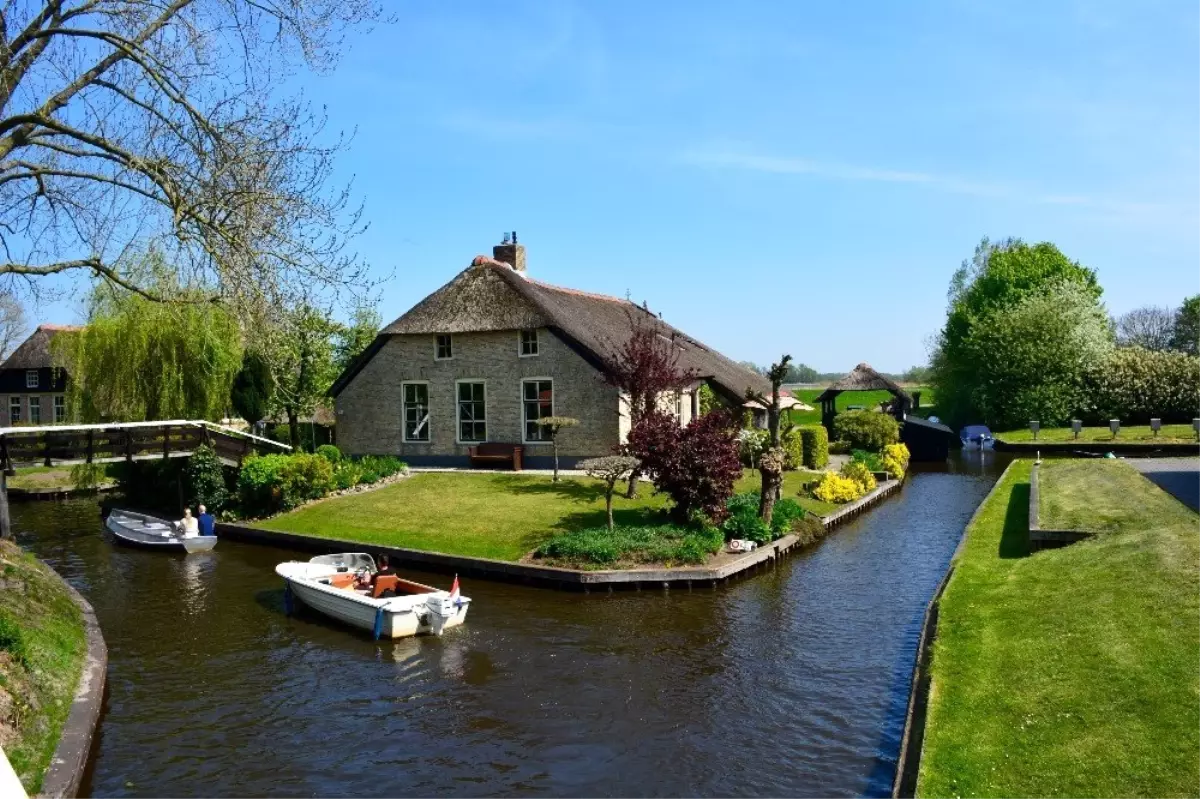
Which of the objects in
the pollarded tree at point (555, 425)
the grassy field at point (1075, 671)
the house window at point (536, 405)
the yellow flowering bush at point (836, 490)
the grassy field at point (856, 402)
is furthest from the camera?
the grassy field at point (856, 402)

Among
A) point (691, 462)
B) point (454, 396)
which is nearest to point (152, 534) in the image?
point (454, 396)

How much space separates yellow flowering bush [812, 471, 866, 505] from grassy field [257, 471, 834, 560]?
25.4 inches

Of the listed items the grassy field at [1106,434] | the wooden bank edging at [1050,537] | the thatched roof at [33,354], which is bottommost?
the wooden bank edging at [1050,537]

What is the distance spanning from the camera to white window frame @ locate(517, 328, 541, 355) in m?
30.4

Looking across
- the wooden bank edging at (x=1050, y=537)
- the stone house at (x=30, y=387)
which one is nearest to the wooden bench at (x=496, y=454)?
the wooden bank edging at (x=1050, y=537)

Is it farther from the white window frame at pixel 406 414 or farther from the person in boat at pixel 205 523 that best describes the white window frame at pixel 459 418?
the person in boat at pixel 205 523

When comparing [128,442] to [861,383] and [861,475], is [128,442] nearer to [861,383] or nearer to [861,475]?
[861,475]

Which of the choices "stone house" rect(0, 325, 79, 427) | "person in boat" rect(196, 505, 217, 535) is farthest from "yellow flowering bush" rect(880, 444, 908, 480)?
"stone house" rect(0, 325, 79, 427)

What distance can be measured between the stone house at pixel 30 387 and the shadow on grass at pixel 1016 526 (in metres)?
57.1

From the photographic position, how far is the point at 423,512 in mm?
24688

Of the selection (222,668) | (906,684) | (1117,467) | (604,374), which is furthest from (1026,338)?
(222,668)

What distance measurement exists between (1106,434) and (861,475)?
24.0 metres

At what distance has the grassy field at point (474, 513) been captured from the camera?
71.9 ft

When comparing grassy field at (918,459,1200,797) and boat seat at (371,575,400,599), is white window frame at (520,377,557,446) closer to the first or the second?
boat seat at (371,575,400,599)
